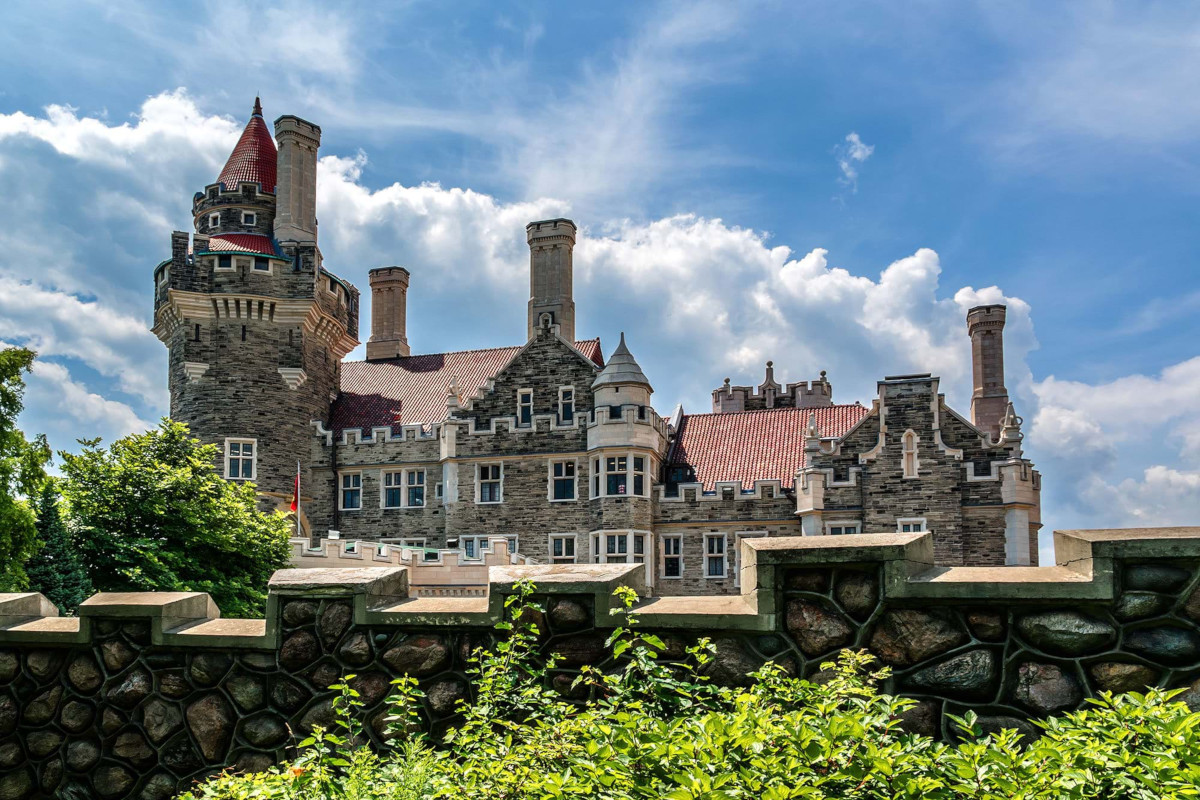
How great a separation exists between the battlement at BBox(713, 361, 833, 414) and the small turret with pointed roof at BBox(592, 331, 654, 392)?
725 cm

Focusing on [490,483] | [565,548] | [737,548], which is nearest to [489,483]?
[490,483]

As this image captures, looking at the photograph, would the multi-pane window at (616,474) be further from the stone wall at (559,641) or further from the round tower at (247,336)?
the stone wall at (559,641)

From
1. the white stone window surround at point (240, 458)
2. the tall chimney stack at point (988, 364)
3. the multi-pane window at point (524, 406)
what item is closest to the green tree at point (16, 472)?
the white stone window surround at point (240, 458)

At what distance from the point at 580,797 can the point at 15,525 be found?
2170cm

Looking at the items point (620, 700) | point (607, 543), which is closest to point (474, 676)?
point (620, 700)

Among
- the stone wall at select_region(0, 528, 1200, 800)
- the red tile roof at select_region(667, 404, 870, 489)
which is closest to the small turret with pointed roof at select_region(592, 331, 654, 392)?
the red tile roof at select_region(667, 404, 870, 489)

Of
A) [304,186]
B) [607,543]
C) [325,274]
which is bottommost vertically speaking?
[607,543]

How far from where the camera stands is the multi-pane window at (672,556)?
3281 centimetres

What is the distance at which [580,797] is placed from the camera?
160 inches

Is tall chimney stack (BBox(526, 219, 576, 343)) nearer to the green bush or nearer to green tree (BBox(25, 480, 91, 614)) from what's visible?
green tree (BBox(25, 480, 91, 614))

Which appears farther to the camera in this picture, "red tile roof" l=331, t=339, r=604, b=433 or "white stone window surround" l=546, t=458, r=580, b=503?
"red tile roof" l=331, t=339, r=604, b=433

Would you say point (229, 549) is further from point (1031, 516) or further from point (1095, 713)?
point (1095, 713)

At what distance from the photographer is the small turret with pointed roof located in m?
33.0

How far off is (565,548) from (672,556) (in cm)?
344
